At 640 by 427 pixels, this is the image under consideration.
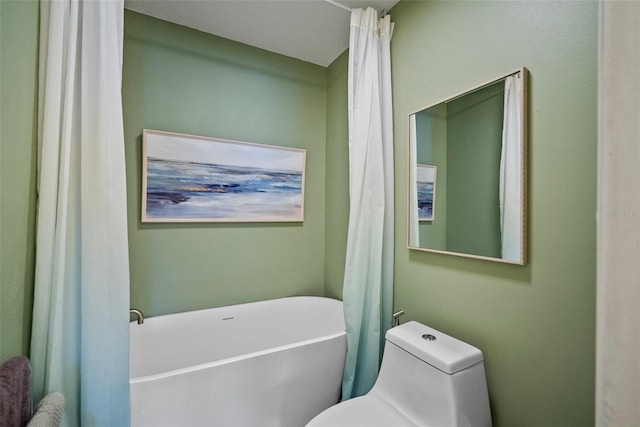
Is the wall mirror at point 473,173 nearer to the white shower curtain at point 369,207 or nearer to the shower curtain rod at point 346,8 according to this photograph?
the white shower curtain at point 369,207

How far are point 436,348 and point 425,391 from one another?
17 cm

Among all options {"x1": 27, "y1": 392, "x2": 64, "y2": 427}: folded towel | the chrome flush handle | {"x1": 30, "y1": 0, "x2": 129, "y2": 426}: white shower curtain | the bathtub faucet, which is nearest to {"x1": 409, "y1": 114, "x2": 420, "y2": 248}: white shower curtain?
the chrome flush handle

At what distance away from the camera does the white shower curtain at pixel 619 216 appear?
64 cm

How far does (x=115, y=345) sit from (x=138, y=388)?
0.73ft

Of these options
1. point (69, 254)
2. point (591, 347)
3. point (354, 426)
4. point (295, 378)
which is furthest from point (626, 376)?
point (69, 254)

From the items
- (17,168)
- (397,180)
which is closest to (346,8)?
(397,180)

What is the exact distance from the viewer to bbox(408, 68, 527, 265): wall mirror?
42.8 inches

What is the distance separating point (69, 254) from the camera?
3.48 feet

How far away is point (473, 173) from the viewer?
4.22 ft

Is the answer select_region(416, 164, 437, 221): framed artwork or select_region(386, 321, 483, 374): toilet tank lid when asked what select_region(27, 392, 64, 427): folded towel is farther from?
select_region(416, 164, 437, 221): framed artwork

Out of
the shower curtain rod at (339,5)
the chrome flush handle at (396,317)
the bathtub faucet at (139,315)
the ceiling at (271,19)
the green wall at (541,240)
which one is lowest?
the bathtub faucet at (139,315)

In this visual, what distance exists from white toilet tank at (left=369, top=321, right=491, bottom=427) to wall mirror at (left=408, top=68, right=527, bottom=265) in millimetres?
418

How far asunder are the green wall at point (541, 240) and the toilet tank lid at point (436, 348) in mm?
88

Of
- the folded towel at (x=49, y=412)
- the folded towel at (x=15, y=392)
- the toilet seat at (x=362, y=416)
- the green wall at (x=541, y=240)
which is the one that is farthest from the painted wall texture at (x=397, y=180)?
the toilet seat at (x=362, y=416)
